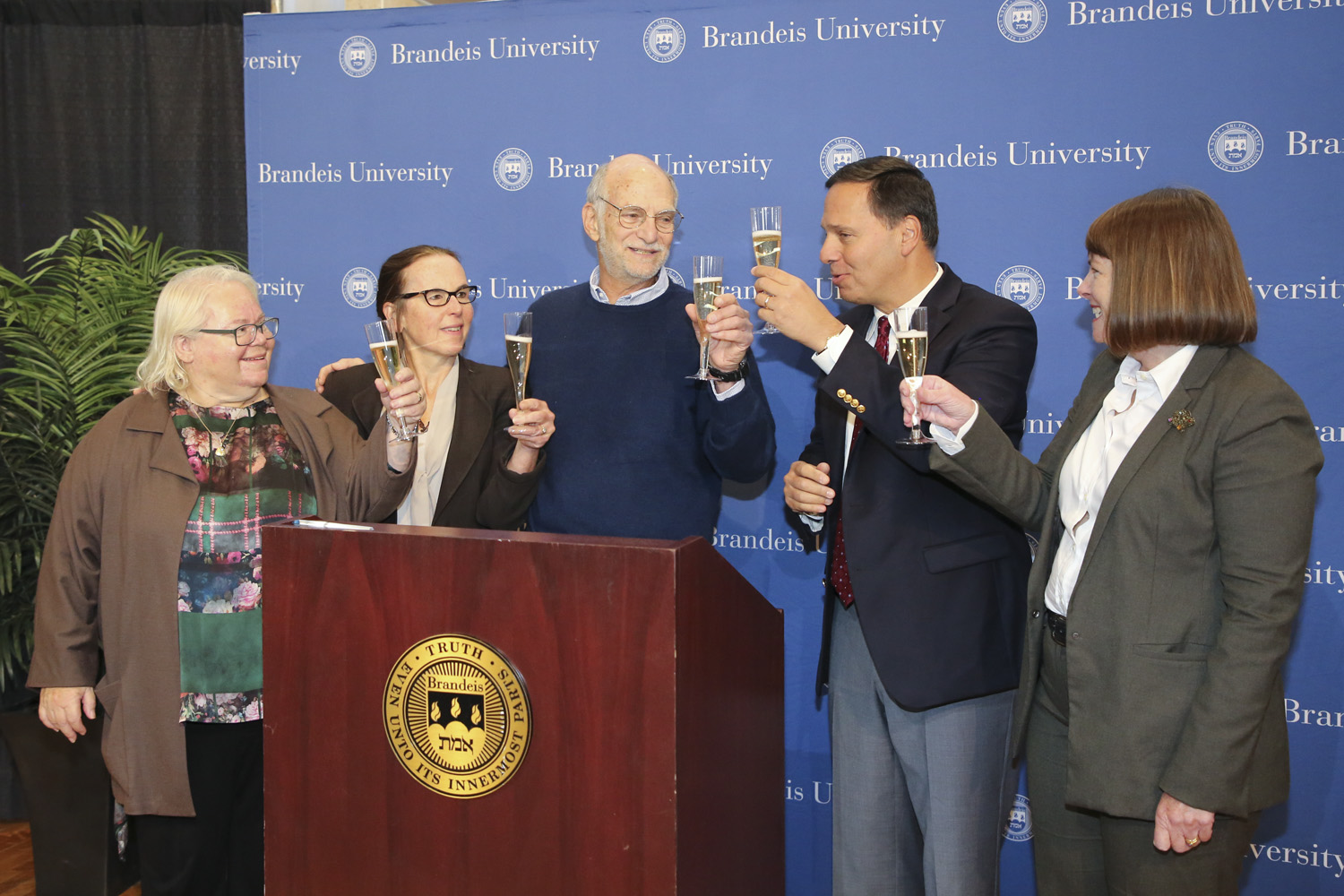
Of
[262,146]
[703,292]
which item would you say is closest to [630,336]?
[703,292]

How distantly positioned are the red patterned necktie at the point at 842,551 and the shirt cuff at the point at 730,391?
277 millimetres

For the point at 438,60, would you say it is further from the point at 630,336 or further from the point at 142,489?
the point at 142,489

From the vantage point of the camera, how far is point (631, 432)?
259 centimetres

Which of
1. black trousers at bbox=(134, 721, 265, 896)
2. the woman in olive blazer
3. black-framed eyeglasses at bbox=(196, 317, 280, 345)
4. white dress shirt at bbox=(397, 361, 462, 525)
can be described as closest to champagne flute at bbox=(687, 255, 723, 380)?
the woman in olive blazer

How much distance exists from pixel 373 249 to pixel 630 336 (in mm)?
1410

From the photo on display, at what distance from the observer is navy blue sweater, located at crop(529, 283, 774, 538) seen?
8.45 ft

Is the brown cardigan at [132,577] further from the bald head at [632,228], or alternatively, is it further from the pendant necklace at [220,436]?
the bald head at [632,228]

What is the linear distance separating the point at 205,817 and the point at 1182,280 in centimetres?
243

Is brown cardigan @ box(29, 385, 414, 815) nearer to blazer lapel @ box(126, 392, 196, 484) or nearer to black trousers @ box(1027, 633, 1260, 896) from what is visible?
blazer lapel @ box(126, 392, 196, 484)

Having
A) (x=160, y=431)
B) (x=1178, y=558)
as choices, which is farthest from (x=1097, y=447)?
(x=160, y=431)

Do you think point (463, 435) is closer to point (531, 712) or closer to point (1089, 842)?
point (531, 712)

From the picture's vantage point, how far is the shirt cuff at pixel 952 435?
1959 millimetres

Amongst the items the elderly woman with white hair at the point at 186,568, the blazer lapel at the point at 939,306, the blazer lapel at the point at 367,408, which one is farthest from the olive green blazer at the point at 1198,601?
the blazer lapel at the point at 367,408

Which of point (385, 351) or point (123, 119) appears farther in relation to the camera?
point (123, 119)
